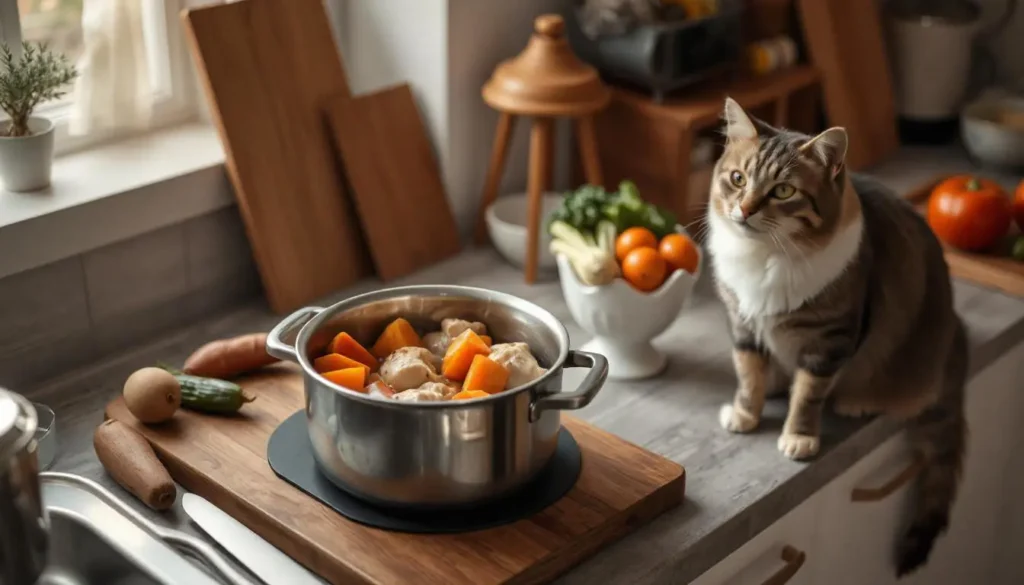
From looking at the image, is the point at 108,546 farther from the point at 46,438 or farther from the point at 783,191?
the point at 783,191

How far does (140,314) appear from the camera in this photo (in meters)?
1.64

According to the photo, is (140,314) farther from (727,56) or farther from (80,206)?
(727,56)

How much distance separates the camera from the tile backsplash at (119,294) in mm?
1521

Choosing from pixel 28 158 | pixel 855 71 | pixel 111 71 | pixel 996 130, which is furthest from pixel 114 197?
pixel 996 130

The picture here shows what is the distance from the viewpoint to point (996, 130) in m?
2.16

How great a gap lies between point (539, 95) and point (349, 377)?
0.64 meters

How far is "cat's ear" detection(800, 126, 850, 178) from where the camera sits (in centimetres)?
133

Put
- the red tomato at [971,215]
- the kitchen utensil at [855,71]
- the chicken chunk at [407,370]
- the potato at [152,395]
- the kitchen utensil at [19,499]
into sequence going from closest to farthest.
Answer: the kitchen utensil at [19,499]
the chicken chunk at [407,370]
the potato at [152,395]
the red tomato at [971,215]
the kitchen utensil at [855,71]

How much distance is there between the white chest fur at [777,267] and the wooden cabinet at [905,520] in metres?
0.24

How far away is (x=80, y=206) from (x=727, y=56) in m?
0.99

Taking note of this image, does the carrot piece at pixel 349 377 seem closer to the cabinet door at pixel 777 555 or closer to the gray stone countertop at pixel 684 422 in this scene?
the gray stone countertop at pixel 684 422

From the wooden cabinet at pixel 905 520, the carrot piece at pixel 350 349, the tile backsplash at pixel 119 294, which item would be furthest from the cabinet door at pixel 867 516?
the tile backsplash at pixel 119 294

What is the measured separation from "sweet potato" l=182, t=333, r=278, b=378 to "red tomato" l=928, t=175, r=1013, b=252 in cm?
101

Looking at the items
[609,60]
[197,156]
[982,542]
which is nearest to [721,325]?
[609,60]
